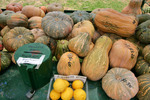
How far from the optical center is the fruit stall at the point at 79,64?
5.55 ft

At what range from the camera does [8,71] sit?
2.32m

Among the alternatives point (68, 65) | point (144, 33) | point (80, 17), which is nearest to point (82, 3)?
point (80, 17)

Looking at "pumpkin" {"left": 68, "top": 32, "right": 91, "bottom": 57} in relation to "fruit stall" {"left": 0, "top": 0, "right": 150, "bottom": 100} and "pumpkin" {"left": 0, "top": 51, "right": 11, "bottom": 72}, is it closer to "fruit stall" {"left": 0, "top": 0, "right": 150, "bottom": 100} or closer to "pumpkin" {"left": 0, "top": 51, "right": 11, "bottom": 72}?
"fruit stall" {"left": 0, "top": 0, "right": 150, "bottom": 100}

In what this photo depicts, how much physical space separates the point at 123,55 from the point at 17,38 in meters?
2.23

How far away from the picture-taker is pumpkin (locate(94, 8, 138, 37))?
2.33 metres

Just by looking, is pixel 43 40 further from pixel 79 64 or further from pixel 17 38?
pixel 79 64

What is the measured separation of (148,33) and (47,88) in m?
2.25

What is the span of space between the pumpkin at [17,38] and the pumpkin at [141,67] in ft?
7.58

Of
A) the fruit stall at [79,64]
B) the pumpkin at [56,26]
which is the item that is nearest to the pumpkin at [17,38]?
the fruit stall at [79,64]

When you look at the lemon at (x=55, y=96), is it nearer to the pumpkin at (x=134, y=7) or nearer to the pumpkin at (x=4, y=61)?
the pumpkin at (x=4, y=61)

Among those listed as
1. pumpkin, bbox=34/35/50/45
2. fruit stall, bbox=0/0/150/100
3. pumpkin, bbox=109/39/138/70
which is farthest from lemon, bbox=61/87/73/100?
pumpkin, bbox=34/35/50/45

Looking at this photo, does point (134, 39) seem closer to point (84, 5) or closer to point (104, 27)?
point (104, 27)

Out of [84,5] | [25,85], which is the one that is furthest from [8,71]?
[84,5]

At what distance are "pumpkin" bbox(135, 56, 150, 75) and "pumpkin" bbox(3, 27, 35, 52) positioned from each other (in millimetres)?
2310
